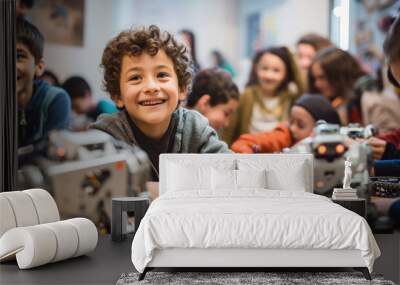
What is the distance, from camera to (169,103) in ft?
25.0

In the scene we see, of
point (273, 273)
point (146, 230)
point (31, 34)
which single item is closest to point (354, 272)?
point (273, 273)

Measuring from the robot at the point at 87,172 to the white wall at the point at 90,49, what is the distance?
0.63 m

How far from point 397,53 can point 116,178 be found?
11.6 ft

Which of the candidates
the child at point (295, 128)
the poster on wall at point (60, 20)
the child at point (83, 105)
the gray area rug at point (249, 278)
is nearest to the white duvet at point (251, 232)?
the gray area rug at point (249, 278)

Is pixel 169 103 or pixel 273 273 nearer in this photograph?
pixel 273 273

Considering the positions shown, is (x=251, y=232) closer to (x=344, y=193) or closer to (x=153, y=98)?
(x=344, y=193)

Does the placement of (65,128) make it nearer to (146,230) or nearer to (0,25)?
(0,25)

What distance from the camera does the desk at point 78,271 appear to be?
16.5 ft

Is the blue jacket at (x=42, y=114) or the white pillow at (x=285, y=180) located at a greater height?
the blue jacket at (x=42, y=114)

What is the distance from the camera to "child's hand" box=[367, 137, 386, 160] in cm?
760

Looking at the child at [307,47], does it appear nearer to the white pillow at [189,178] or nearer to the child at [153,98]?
the child at [153,98]

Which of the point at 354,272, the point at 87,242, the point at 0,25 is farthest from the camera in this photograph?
the point at 0,25

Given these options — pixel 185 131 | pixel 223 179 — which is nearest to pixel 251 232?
pixel 223 179

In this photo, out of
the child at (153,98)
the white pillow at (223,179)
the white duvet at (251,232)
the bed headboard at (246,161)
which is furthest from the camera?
the child at (153,98)
